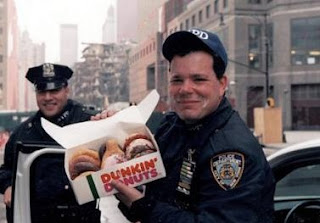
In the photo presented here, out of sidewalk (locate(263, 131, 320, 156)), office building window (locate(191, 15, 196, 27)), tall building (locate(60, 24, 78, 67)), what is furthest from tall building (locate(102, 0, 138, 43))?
sidewalk (locate(263, 131, 320, 156))

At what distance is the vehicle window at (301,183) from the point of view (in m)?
2.55

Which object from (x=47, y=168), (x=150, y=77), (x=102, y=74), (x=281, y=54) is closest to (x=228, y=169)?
(x=47, y=168)

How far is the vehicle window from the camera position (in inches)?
101

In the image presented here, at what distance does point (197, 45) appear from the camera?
1762mm

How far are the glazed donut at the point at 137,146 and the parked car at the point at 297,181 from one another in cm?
95

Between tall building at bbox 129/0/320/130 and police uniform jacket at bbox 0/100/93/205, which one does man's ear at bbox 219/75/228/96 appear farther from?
tall building at bbox 129/0/320/130

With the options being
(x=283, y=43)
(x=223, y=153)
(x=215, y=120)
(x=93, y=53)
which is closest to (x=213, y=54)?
(x=215, y=120)

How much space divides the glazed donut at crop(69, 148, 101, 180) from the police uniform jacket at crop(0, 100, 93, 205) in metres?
0.46

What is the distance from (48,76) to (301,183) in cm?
183

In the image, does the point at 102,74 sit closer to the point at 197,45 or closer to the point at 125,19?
the point at 125,19

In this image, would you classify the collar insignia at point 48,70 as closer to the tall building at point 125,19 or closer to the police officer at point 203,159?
the police officer at point 203,159

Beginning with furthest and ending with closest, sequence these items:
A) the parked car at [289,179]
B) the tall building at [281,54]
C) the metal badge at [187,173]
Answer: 1. the tall building at [281,54]
2. the parked car at [289,179]
3. the metal badge at [187,173]

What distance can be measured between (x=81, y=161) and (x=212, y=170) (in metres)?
0.44

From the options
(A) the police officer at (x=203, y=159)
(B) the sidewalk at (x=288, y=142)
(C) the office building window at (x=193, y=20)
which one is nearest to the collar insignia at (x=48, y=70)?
(A) the police officer at (x=203, y=159)
